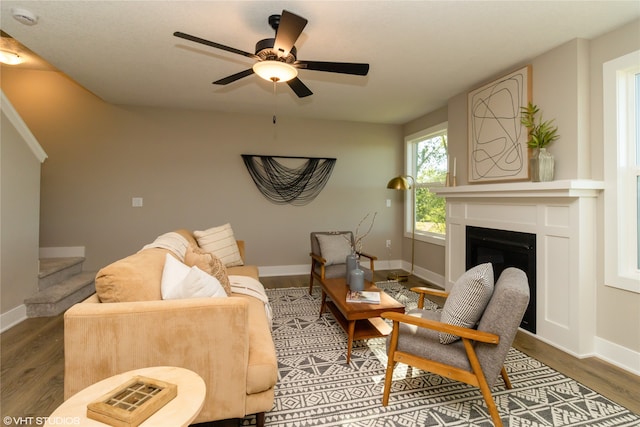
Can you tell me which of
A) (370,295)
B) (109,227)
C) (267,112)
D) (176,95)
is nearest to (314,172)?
(267,112)

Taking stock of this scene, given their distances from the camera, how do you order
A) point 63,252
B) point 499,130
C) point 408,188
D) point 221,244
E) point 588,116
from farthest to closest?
point 408,188
point 63,252
point 221,244
point 499,130
point 588,116

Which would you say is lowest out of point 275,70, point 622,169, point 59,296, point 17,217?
point 59,296

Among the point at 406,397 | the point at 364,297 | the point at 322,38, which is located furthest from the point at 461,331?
the point at 322,38

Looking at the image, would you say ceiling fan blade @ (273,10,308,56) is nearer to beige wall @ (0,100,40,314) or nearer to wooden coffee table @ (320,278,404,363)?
wooden coffee table @ (320,278,404,363)

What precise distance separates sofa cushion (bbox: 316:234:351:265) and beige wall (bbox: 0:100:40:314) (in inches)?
118

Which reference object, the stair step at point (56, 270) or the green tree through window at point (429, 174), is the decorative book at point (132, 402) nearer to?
the stair step at point (56, 270)

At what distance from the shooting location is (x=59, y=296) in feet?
10.2

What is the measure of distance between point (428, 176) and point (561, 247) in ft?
7.79

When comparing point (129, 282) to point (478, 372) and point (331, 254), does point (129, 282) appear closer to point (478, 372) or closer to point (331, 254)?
point (478, 372)

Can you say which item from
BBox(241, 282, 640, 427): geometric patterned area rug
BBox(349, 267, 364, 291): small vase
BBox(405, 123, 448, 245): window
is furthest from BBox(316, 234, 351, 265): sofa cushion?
BBox(405, 123, 448, 245): window

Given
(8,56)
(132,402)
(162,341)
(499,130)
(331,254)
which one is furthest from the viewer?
(331,254)

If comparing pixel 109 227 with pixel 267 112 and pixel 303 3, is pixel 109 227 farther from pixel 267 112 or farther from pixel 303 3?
pixel 303 3

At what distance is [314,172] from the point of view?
479 centimetres

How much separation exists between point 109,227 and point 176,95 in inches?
82.5
